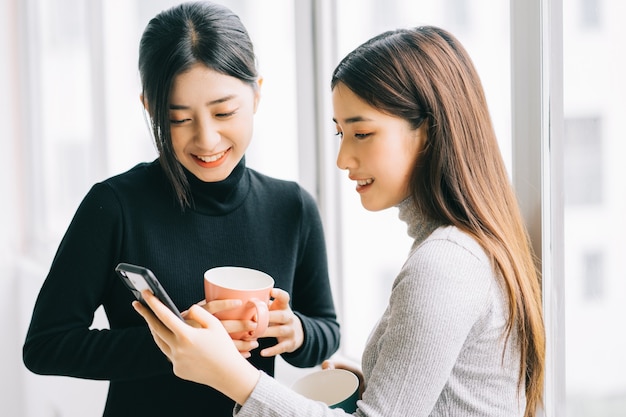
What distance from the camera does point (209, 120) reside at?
1.17 meters

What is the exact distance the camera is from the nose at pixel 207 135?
1160 mm

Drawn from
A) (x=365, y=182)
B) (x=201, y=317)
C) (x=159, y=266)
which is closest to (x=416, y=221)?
(x=365, y=182)

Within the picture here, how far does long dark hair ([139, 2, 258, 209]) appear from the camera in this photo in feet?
3.77

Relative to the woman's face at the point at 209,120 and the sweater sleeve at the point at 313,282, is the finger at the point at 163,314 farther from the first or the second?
the sweater sleeve at the point at 313,282

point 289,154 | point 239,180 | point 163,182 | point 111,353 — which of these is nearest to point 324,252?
point 239,180

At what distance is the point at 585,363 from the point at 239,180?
669 millimetres

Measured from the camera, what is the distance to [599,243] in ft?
3.55

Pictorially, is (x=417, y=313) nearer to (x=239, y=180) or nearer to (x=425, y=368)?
(x=425, y=368)

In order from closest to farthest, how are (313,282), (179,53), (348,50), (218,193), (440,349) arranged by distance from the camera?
(440,349) → (179,53) → (218,193) → (313,282) → (348,50)

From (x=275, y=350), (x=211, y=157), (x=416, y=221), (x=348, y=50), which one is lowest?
(x=275, y=350)

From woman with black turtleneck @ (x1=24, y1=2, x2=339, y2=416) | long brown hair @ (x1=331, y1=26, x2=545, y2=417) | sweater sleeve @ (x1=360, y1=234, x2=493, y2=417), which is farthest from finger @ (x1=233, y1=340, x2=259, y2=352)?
long brown hair @ (x1=331, y1=26, x2=545, y2=417)

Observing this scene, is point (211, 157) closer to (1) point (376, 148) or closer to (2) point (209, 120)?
(2) point (209, 120)

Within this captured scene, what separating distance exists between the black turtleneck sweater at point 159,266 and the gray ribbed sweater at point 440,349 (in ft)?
1.13

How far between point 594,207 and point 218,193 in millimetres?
640
